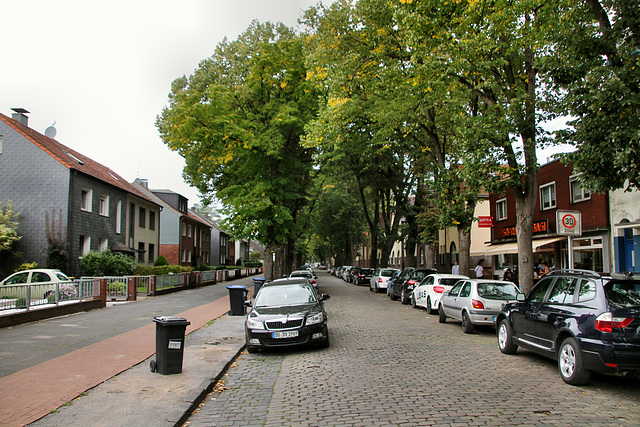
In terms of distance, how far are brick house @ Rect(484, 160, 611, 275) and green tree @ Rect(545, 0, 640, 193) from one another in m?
7.88

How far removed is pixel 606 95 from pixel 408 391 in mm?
6319

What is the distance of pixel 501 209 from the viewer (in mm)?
28594

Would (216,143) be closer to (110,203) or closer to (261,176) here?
(261,176)

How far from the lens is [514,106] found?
13.2 metres

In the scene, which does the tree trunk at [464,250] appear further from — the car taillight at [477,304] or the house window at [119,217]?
the house window at [119,217]

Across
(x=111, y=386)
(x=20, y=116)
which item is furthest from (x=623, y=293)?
(x=20, y=116)

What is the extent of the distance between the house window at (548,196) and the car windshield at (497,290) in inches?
469

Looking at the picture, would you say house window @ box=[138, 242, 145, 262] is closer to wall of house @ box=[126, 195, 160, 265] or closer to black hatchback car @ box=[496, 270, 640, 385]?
wall of house @ box=[126, 195, 160, 265]

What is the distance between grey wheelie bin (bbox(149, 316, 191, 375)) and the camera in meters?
7.18

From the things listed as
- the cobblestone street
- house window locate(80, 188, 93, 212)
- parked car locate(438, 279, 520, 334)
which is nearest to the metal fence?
the cobblestone street

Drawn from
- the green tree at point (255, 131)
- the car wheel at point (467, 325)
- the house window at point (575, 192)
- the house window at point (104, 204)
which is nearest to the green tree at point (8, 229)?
the house window at point (104, 204)

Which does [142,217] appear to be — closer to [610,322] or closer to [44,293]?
[44,293]

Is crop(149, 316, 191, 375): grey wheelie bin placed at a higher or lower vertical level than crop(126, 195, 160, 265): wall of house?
lower

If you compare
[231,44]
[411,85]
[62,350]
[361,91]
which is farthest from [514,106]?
[231,44]
